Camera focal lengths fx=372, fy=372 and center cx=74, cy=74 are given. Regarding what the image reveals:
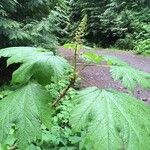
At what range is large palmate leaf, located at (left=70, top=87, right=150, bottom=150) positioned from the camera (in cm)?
126

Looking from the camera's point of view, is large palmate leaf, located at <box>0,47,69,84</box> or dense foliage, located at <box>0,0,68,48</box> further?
dense foliage, located at <box>0,0,68,48</box>

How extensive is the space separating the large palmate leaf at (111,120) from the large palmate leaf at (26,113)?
12 cm

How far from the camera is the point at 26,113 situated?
4.55 ft

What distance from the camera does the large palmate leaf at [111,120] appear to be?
126 centimetres

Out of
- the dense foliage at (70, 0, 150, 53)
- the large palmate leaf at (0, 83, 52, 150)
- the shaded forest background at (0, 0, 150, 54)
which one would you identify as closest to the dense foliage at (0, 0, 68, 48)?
the shaded forest background at (0, 0, 150, 54)

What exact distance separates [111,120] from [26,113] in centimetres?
32

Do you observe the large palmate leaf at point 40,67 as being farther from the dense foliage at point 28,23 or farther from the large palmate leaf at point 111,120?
the dense foliage at point 28,23

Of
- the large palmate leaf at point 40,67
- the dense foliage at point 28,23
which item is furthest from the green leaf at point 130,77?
the dense foliage at point 28,23

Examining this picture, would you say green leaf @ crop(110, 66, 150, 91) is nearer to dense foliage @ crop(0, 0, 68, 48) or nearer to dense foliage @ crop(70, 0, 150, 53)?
dense foliage @ crop(0, 0, 68, 48)

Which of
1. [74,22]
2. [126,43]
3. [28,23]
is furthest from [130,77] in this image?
[74,22]

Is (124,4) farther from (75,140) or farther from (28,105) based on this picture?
(28,105)

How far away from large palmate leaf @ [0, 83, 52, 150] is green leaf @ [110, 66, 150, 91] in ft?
1.02

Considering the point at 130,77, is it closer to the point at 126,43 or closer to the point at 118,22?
the point at 126,43

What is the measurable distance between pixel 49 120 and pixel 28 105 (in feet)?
0.32
